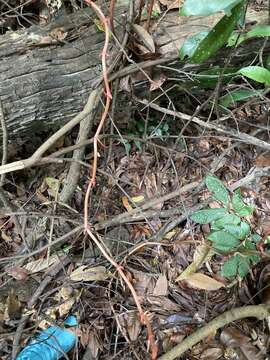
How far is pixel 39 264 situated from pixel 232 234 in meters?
0.69

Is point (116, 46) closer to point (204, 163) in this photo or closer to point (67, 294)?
point (204, 163)

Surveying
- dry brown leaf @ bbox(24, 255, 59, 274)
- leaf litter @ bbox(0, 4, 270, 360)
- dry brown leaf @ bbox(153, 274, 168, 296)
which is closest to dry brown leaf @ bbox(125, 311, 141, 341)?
leaf litter @ bbox(0, 4, 270, 360)

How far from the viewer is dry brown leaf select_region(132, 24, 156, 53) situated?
57.4 inches

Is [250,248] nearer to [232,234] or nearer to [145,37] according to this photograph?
[232,234]

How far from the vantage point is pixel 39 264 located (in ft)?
5.37

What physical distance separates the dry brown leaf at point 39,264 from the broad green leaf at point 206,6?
3.25 feet

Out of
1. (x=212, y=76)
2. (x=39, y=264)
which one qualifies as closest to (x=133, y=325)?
A: (x=39, y=264)

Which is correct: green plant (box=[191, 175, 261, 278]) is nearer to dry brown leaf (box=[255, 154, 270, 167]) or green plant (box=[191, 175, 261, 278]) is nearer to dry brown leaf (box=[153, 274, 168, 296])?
dry brown leaf (box=[153, 274, 168, 296])

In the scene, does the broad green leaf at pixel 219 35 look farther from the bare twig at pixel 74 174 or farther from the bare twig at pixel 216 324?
the bare twig at pixel 216 324

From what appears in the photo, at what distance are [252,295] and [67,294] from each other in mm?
614

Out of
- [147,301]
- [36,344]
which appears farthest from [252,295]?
[36,344]

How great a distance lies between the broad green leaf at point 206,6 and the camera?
0.95 meters

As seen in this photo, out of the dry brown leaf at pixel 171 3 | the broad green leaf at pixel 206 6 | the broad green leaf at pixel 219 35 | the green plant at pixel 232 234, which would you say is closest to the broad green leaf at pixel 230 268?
the green plant at pixel 232 234

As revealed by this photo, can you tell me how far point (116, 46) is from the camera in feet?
4.80
